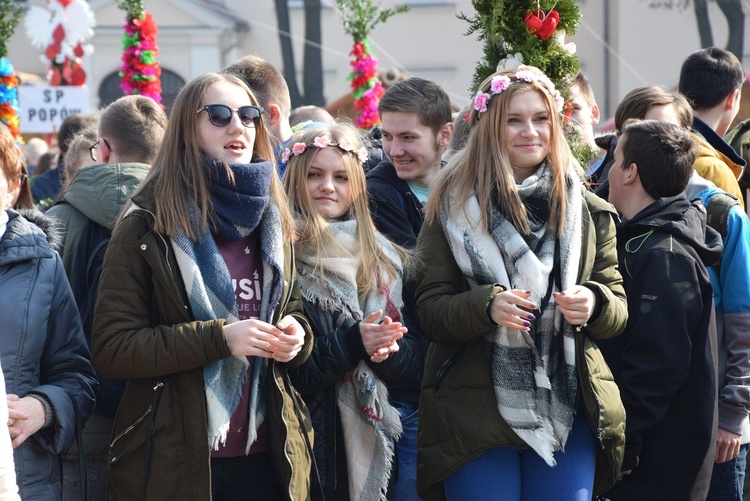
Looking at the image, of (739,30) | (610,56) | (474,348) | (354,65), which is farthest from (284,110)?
(610,56)

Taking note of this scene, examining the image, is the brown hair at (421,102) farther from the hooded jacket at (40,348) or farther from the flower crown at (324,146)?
the hooded jacket at (40,348)

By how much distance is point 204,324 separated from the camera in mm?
2963

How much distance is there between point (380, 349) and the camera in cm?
332

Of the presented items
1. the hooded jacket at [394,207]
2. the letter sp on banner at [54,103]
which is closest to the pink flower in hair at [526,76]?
the hooded jacket at [394,207]

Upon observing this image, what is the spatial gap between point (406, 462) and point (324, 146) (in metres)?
1.30

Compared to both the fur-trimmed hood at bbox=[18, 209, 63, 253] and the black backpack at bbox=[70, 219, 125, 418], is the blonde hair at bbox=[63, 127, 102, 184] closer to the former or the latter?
the black backpack at bbox=[70, 219, 125, 418]

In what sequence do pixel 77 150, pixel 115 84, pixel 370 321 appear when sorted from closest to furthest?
pixel 370 321 < pixel 77 150 < pixel 115 84

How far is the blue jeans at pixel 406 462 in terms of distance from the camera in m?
3.65

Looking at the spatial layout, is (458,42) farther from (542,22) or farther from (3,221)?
(3,221)

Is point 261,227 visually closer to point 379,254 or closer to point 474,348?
point 379,254

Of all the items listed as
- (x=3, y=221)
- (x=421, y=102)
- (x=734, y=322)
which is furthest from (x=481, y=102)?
(x=3, y=221)

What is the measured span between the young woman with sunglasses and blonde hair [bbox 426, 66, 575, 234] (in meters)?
0.67

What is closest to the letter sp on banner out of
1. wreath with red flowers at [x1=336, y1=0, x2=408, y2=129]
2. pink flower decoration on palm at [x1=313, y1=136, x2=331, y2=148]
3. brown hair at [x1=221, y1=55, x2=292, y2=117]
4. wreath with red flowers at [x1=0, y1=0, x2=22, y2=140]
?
wreath with red flowers at [x1=0, y1=0, x2=22, y2=140]

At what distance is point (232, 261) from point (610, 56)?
12.2 m
